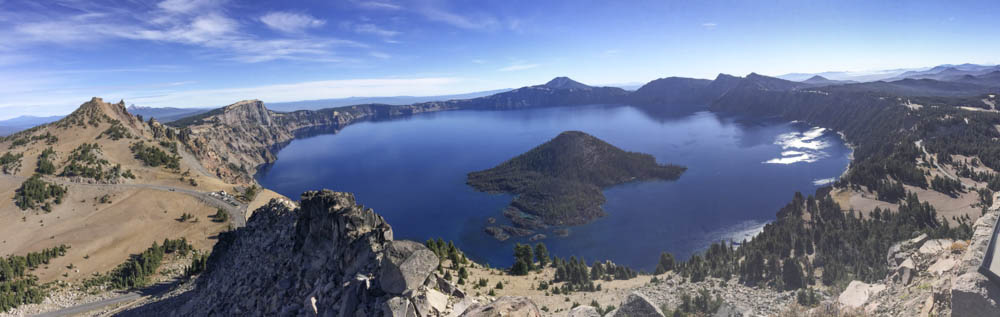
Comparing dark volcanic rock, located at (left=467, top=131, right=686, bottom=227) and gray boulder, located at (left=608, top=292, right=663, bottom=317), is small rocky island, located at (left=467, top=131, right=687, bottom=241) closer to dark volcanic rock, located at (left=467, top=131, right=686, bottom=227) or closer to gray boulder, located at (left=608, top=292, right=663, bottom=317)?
dark volcanic rock, located at (left=467, top=131, right=686, bottom=227)

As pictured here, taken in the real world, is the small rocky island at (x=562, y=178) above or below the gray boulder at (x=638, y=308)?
below

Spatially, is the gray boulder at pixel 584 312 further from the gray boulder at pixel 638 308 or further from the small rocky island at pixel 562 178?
the small rocky island at pixel 562 178

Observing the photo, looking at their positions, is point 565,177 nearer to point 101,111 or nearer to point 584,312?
point 584,312

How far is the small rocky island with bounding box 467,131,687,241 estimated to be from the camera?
122750 mm

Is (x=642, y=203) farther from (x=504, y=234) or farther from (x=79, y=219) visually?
(x=79, y=219)

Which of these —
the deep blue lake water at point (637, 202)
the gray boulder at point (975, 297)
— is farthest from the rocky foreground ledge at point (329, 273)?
the deep blue lake water at point (637, 202)

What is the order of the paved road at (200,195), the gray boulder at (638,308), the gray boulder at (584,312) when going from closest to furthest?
the gray boulder at (638,308), the gray boulder at (584,312), the paved road at (200,195)

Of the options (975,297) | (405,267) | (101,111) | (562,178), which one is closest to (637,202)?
(562,178)

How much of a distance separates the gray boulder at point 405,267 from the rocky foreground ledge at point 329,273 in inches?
1.7

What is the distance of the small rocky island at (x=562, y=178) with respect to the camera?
123 m

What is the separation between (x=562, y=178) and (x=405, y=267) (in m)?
144

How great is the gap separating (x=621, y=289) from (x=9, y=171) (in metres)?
121

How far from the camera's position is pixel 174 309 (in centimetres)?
3900

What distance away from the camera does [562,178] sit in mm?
157875
